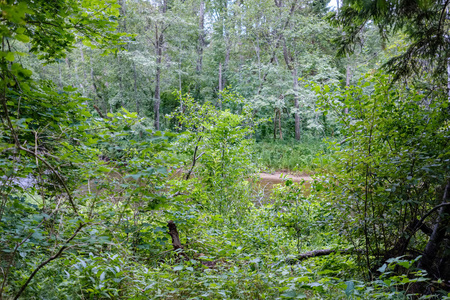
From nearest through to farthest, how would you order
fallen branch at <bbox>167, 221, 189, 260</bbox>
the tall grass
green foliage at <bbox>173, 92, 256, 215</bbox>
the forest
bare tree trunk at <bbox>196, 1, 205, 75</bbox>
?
the forest, fallen branch at <bbox>167, 221, 189, 260</bbox>, green foliage at <bbox>173, 92, 256, 215</bbox>, the tall grass, bare tree trunk at <bbox>196, 1, 205, 75</bbox>

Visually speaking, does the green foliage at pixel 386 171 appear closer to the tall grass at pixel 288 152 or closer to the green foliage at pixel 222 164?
the green foliage at pixel 222 164

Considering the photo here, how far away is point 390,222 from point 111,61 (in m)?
17.0

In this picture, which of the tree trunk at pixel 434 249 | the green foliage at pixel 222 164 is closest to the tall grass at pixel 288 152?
the green foliage at pixel 222 164

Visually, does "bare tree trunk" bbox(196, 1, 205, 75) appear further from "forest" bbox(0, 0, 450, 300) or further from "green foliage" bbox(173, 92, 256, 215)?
"green foliage" bbox(173, 92, 256, 215)

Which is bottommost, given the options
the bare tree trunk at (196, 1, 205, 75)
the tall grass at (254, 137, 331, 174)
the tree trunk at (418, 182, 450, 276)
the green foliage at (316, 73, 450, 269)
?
the tall grass at (254, 137, 331, 174)

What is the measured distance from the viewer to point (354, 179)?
2.70 metres

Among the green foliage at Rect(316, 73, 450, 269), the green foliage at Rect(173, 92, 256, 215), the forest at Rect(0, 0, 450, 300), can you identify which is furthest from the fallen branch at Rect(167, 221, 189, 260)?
the green foliage at Rect(316, 73, 450, 269)

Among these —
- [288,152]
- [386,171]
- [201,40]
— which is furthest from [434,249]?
[201,40]

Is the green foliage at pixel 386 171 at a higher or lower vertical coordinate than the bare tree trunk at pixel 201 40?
lower

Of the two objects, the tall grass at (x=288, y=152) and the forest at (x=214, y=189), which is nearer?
the forest at (x=214, y=189)

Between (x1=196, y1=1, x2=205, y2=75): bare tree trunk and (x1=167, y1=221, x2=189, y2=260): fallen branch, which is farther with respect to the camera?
(x1=196, y1=1, x2=205, y2=75): bare tree trunk

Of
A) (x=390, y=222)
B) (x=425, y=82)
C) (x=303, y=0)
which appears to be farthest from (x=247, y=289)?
Answer: (x=303, y=0)

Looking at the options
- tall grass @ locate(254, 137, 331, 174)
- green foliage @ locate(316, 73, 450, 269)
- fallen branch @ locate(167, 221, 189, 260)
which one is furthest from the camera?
tall grass @ locate(254, 137, 331, 174)

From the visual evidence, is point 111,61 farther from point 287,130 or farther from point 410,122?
point 410,122
